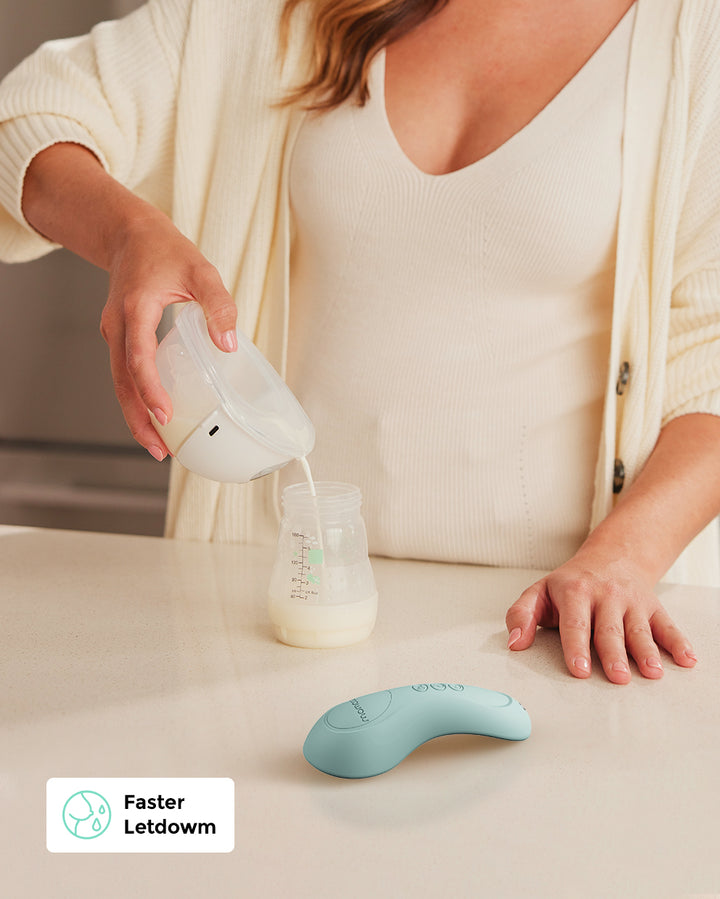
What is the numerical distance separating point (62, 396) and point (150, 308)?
4.35ft

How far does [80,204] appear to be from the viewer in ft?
3.22

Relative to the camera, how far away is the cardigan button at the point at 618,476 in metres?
1.06

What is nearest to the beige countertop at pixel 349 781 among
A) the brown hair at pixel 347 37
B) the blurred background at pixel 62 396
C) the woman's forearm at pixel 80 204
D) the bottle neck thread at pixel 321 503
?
the bottle neck thread at pixel 321 503

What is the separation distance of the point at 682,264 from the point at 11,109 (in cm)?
78

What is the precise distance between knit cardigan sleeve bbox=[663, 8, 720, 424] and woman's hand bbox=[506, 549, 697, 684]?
11.1 inches

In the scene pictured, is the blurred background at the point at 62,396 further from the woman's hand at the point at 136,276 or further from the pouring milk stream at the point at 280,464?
the pouring milk stream at the point at 280,464

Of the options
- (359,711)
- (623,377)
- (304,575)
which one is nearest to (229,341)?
(304,575)

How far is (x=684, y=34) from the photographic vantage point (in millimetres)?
1022

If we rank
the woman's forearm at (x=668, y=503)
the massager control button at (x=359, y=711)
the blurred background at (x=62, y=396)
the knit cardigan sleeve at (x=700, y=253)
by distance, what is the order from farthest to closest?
1. the blurred background at (x=62, y=396)
2. the knit cardigan sleeve at (x=700, y=253)
3. the woman's forearm at (x=668, y=503)
4. the massager control button at (x=359, y=711)

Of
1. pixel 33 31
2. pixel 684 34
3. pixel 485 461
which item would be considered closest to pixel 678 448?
pixel 485 461

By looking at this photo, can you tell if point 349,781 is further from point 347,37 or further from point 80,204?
point 347,37

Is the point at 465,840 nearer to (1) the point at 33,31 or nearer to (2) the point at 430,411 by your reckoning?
(2) the point at 430,411

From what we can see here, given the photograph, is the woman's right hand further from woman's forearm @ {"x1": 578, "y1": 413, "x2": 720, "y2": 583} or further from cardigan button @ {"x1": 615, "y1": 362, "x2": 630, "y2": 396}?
cardigan button @ {"x1": 615, "y1": 362, "x2": 630, "y2": 396}

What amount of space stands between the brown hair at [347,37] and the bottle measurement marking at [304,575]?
595 millimetres
